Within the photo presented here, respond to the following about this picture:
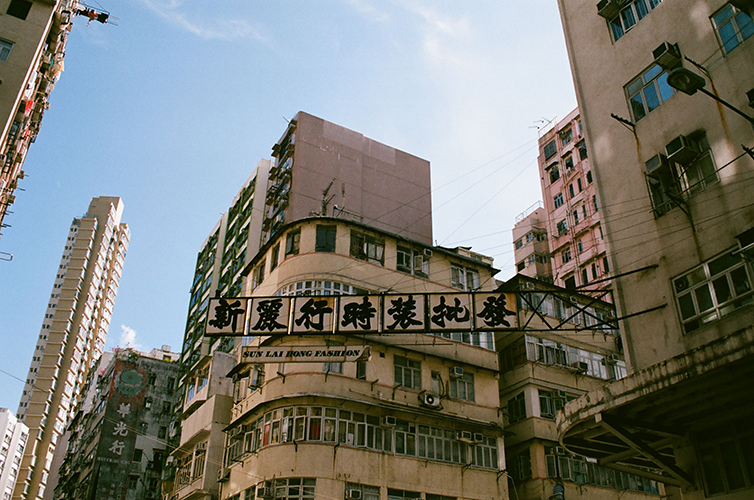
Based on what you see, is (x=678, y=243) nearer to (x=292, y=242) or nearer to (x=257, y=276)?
(x=292, y=242)

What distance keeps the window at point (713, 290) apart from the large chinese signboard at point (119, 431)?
4238cm

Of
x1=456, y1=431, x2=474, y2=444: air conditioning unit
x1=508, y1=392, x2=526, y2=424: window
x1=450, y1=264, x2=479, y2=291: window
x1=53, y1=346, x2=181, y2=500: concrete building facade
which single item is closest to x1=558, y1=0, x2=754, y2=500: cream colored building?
x1=456, y1=431, x2=474, y2=444: air conditioning unit

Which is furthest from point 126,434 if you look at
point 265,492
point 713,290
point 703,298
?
point 713,290

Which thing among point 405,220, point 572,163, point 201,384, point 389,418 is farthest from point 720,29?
point 572,163

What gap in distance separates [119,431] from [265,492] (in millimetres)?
32340

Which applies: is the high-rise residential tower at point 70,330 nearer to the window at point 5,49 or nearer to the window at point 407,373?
the window at point 5,49

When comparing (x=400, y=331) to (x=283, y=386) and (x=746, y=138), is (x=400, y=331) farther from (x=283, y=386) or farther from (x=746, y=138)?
(x=283, y=386)

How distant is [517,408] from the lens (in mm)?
27734

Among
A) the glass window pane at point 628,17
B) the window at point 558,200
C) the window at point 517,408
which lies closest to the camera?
the glass window pane at point 628,17

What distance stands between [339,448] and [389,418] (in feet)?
7.86

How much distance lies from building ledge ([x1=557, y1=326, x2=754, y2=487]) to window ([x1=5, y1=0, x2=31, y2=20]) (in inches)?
1197

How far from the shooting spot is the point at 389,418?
77.4 feet

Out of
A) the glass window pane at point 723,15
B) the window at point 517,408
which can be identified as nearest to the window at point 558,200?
the window at point 517,408

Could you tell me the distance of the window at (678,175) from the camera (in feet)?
46.0
